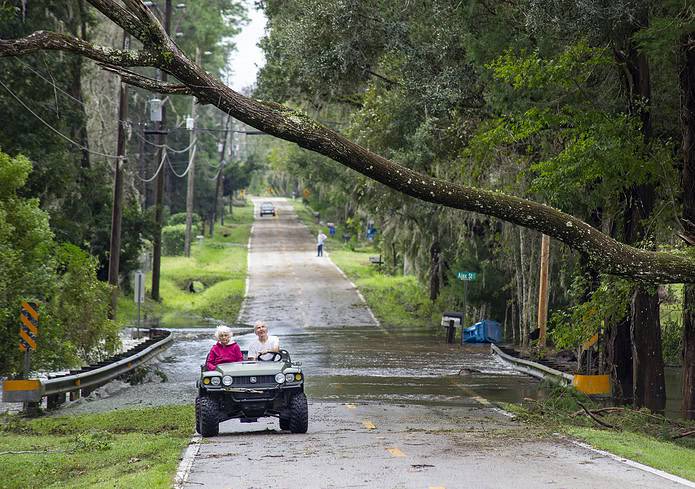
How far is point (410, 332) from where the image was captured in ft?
142

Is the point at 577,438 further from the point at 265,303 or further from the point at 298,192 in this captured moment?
the point at 298,192

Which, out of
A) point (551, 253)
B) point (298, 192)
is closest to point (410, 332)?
point (551, 253)

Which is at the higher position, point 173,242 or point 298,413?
point 173,242

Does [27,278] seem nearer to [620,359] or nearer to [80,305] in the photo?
[80,305]

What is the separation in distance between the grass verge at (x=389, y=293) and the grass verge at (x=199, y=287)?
21.2 feet

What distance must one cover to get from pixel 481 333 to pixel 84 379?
19684 millimetres

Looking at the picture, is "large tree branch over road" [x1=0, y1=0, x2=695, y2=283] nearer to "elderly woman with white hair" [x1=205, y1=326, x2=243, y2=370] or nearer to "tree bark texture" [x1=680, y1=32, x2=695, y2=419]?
"elderly woman with white hair" [x1=205, y1=326, x2=243, y2=370]

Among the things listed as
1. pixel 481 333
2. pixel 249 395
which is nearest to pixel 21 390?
pixel 249 395

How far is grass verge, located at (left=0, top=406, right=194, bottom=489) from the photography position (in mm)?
12070

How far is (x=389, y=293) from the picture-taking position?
55375 mm

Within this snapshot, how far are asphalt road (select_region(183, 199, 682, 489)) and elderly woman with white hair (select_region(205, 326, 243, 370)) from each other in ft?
3.56

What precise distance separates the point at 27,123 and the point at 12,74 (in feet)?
5.31

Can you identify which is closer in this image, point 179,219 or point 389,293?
point 389,293

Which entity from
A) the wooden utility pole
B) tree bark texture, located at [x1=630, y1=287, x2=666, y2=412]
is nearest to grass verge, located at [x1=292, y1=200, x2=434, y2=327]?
the wooden utility pole
